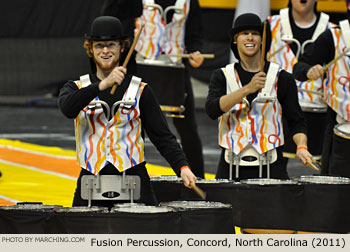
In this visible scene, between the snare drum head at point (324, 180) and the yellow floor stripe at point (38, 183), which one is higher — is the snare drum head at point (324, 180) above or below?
above

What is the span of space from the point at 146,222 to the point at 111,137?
1.04 meters

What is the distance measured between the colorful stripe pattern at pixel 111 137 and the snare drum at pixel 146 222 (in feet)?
2.93

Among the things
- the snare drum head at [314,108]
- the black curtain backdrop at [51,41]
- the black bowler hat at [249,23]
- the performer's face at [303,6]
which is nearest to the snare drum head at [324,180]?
the black bowler hat at [249,23]

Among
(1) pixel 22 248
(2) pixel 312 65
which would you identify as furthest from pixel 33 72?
(1) pixel 22 248

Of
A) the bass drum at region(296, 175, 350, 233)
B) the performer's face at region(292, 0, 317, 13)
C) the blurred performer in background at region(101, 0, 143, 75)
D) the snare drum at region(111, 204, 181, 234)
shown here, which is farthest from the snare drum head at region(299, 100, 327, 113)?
the snare drum at region(111, 204, 181, 234)

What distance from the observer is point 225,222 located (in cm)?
502

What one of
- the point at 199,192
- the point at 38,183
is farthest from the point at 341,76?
the point at 38,183

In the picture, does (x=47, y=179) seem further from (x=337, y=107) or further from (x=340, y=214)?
(x=340, y=214)

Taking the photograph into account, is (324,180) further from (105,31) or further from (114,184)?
(105,31)

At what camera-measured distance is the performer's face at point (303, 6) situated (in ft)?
27.2

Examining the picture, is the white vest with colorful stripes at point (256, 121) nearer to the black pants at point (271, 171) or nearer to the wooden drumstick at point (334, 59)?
the black pants at point (271, 171)

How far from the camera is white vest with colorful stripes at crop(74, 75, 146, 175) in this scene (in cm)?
571

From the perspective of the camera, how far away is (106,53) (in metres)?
5.73

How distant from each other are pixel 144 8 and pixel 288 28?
1.10 m
